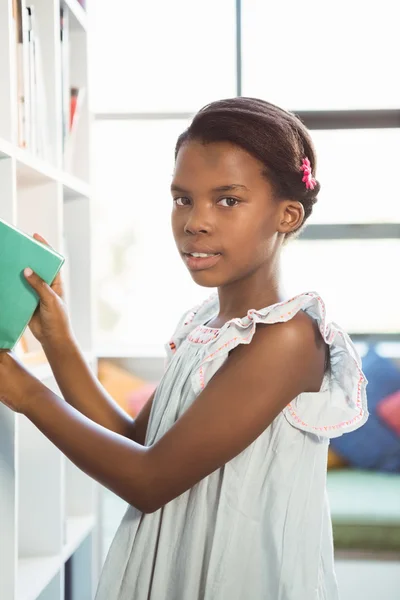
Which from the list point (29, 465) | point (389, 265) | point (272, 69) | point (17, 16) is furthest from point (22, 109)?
point (389, 265)

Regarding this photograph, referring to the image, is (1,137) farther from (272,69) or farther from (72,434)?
(272,69)

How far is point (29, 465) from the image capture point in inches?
61.2

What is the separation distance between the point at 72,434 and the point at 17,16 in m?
0.80

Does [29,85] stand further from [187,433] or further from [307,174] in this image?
[187,433]

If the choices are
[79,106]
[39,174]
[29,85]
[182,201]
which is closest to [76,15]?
[79,106]

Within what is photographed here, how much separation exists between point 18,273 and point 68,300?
31.1 inches

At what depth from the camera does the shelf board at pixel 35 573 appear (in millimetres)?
1349

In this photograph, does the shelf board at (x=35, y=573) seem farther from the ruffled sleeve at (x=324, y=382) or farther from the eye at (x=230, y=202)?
the eye at (x=230, y=202)

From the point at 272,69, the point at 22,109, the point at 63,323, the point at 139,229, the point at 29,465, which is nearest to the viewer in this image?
the point at 63,323

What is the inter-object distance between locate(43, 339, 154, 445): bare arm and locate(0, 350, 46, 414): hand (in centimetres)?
13

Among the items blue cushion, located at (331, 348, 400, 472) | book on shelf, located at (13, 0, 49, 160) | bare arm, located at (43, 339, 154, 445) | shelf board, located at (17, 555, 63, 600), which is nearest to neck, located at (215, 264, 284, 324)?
bare arm, located at (43, 339, 154, 445)

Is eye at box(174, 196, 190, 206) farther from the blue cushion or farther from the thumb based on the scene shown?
the blue cushion

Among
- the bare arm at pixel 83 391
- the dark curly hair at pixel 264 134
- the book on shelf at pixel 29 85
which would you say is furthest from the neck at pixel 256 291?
the book on shelf at pixel 29 85

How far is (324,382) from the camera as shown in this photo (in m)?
1.15
